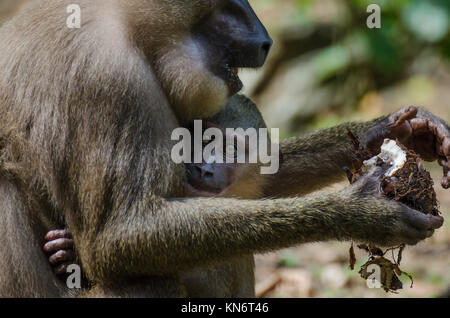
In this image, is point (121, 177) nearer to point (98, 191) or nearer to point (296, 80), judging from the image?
point (98, 191)

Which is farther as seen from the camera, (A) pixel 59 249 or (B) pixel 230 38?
(B) pixel 230 38

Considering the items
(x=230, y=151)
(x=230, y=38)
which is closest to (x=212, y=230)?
(x=230, y=151)

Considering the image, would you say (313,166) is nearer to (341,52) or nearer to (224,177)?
(224,177)

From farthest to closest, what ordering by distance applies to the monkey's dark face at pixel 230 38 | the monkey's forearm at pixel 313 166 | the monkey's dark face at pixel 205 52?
the monkey's forearm at pixel 313 166 < the monkey's dark face at pixel 230 38 < the monkey's dark face at pixel 205 52

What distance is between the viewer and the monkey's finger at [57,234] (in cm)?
456

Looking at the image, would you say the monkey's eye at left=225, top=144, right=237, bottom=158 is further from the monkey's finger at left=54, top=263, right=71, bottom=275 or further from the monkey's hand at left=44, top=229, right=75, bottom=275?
the monkey's finger at left=54, top=263, right=71, bottom=275

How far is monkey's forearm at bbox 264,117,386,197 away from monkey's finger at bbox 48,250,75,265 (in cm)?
168

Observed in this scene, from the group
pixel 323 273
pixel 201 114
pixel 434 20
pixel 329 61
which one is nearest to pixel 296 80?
pixel 329 61

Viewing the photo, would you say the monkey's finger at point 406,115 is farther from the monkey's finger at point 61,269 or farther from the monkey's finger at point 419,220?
the monkey's finger at point 61,269

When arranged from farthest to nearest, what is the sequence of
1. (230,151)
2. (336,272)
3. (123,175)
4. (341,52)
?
(341,52)
(336,272)
(230,151)
(123,175)

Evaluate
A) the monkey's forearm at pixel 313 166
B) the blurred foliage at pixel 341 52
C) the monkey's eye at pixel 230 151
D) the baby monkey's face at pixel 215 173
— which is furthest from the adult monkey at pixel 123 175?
the blurred foliage at pixel 341 52

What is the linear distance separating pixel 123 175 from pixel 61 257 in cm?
76

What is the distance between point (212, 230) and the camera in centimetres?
430

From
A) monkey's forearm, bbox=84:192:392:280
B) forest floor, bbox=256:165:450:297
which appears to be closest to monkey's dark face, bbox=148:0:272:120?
monkey's forearm, bbox=84:192:392:280
